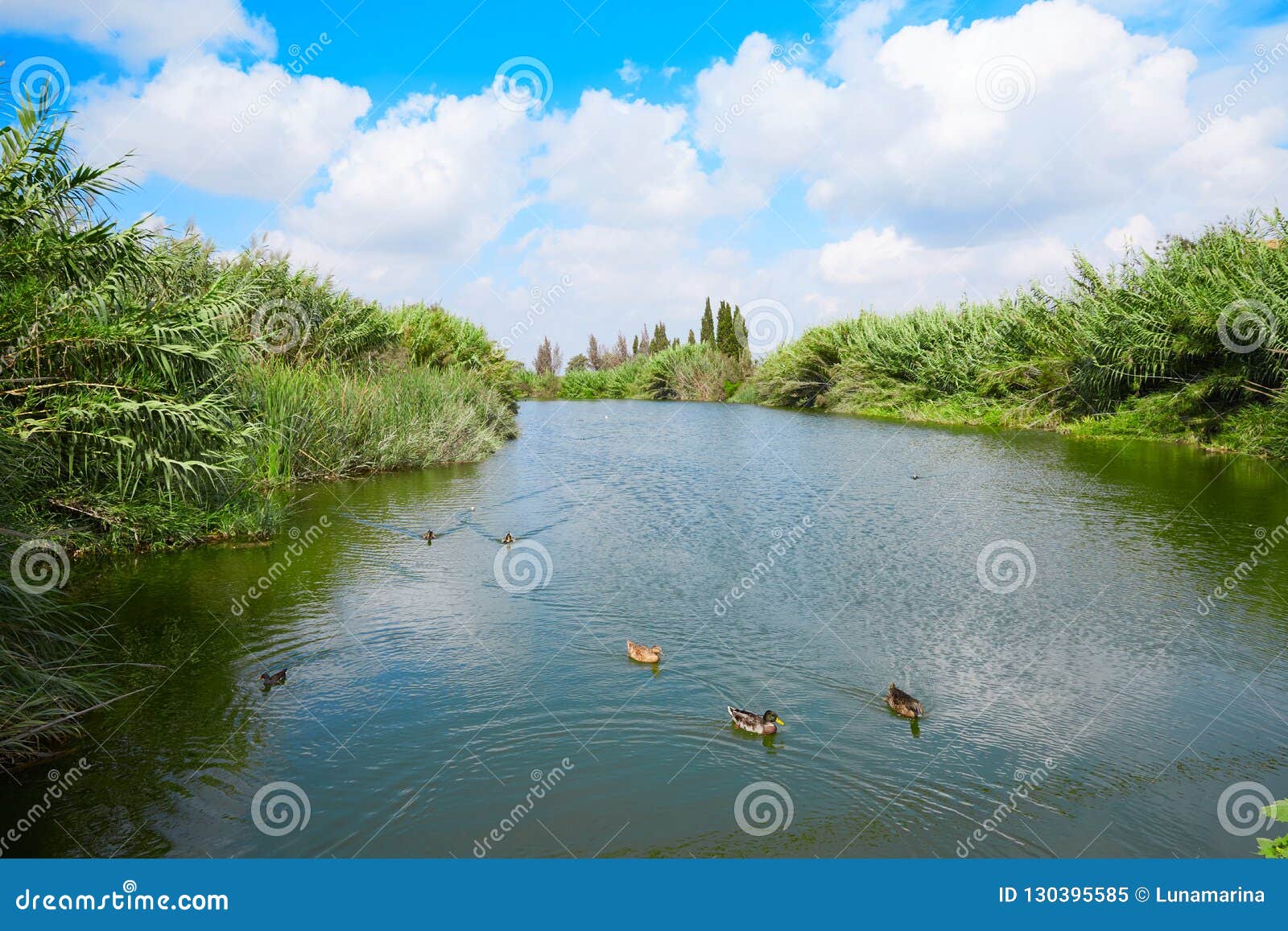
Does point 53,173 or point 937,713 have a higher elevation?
point 53,173

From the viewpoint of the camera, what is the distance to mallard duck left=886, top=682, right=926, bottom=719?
5.87 metres

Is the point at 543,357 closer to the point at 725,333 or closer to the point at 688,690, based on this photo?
the point at 725,333

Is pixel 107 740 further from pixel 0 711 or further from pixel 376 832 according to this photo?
pixel 376 832

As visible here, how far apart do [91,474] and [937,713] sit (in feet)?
25.1

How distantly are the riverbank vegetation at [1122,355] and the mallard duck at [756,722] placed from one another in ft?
60.3

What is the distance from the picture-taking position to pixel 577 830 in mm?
4566

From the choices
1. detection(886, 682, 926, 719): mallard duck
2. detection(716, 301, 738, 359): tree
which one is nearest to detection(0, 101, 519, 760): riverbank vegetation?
detection(886, 682, 926, 719): mallard duck

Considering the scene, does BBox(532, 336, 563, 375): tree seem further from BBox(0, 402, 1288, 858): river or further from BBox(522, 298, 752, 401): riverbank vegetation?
BBox(0, 402, 1288, 858): river

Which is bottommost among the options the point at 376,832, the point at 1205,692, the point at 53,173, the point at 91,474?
the point at 376,832

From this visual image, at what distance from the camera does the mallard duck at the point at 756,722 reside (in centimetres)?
558

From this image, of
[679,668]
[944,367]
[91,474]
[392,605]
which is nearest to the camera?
[679,668]

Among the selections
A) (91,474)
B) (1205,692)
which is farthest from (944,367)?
(91,474)

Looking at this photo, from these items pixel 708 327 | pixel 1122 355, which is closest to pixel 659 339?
pixel 708 327

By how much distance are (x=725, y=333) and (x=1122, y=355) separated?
145ft
